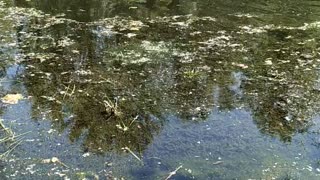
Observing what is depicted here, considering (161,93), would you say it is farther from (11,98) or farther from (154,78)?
(11,98)

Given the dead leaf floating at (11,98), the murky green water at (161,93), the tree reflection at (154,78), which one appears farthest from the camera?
the dead leaf floating at (11,98)

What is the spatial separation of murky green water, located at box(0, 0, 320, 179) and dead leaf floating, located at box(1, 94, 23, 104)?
1.4 inches

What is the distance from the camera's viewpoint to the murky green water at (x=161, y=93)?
3.22 meters

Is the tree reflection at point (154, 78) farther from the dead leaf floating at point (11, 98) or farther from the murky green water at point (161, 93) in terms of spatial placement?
the dead leaf floating at point (11, 98)

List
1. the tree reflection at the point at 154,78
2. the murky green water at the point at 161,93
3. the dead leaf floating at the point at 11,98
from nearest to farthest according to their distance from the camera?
1. the murky green water at the point at 161,93
2. the tree reflection at the point at 154,78
3. the dead leaf floating at the point at 11,98

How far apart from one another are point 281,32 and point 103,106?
3186 millimetres

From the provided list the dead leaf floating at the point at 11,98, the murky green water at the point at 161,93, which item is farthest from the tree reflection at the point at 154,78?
the dead leaf floating at the point at 11,98

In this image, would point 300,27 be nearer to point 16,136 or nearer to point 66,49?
point 66,49

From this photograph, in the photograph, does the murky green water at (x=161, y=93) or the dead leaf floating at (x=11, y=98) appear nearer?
the murky green water at (x=161, y=93)

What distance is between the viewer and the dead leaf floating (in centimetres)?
413

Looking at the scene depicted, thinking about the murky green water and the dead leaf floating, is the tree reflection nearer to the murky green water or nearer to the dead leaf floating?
the murky green water

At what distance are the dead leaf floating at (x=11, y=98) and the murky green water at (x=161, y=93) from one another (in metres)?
0.04

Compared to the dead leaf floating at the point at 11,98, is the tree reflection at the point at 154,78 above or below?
above

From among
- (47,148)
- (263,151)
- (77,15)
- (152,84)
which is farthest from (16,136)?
(77,15)
